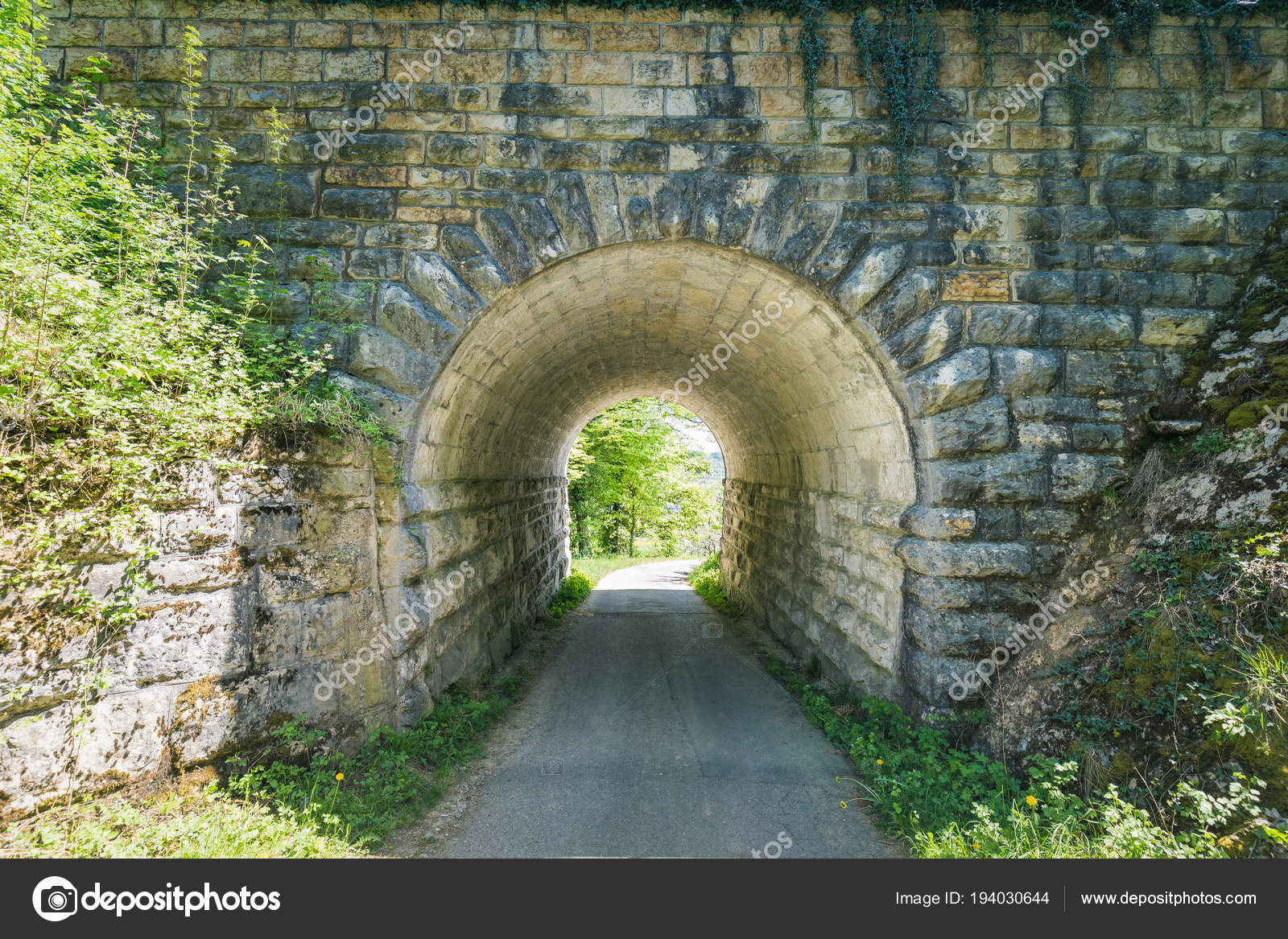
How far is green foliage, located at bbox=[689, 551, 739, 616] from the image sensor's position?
36.1ft

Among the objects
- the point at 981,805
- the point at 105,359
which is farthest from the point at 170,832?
the point at 981,805

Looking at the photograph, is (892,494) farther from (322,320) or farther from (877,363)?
(322,320)

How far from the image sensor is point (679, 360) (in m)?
8.51

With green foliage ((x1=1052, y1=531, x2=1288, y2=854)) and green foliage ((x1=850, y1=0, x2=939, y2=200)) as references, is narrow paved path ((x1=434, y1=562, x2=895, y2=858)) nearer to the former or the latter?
green foliage ((x1=1052, y1=531, x2=1288, y2=854))

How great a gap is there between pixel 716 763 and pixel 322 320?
445cm

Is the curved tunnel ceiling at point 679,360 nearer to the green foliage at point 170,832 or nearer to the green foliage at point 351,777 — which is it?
the green foliage at point 351,777

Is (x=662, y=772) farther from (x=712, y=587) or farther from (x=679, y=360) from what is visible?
(x=712, y=587)

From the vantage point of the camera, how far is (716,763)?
4.59 meters

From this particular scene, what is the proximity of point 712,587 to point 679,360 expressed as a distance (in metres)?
6.06

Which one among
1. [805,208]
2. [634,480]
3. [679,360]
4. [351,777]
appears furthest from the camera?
[634,480]

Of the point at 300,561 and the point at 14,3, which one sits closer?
the point at 14,3

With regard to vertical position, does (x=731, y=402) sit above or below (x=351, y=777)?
above
